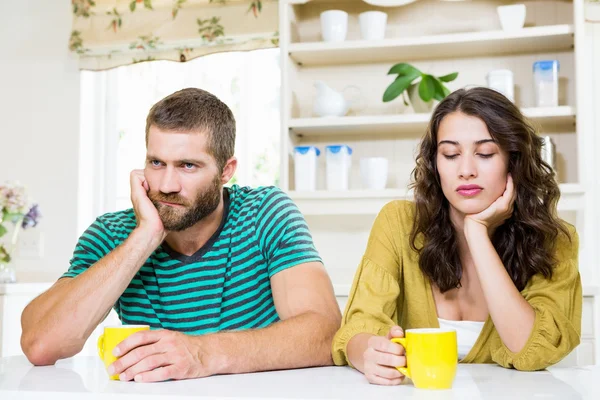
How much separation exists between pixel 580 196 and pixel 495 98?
1356 millimetres

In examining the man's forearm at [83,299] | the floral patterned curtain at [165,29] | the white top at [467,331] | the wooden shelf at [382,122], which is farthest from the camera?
the floral patterned curtain at [165,29]

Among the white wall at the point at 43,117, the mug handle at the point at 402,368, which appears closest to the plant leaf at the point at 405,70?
the white wall at the point at 43,117

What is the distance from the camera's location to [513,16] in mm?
2691

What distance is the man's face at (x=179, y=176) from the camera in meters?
1.41

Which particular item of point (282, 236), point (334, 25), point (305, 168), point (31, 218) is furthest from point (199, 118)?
point (31, 218)

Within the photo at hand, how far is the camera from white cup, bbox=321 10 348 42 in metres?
2.86

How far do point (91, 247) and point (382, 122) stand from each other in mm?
1544

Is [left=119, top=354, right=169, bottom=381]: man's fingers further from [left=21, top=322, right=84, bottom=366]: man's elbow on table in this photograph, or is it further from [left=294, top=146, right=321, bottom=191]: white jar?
[left=294, top=146, right=321, bottom=191]: white jar

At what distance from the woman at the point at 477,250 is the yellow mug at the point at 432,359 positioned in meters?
0.28

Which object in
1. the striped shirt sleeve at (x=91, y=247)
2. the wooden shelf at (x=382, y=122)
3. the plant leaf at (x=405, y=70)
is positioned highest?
the plant leaf at (x=405, y=70)

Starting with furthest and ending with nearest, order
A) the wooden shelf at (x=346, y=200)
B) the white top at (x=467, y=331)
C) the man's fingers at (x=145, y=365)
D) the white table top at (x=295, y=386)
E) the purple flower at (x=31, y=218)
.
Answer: the purple flower at (x=31, y=218)
the wooden shelf at (x=346, y=200)
the white top at (x=467, y=331)
the man's fingers at (x=145, y=365)
the white table top at (x=295, y=386)

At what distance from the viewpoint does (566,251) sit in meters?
1.40

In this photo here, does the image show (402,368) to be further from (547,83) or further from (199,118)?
(547,83)

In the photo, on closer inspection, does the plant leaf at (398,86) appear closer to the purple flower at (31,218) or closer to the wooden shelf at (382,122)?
the wooden shelf at (382,122)
